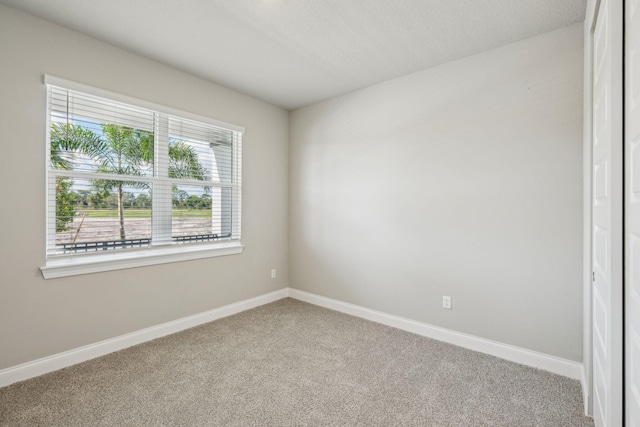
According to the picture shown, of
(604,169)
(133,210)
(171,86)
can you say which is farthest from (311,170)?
(604,169)

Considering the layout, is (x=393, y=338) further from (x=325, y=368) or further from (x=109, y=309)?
(x=109, y=309)

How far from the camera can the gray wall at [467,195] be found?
2217 millimetres

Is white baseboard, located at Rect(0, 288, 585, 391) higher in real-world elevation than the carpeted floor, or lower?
higher

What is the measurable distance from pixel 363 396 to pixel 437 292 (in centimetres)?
128

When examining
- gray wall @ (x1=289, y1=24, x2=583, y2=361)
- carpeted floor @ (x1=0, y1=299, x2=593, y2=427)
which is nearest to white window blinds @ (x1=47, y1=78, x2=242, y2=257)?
carpeted floor @ (x1=0, y1=299, x2=593, y2=427)

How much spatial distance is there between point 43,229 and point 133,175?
0.75m

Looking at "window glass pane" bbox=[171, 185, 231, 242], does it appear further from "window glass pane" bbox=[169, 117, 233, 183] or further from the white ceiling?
the white ceiling

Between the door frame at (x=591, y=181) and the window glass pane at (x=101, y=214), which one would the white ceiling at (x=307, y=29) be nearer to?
the door frame at (x=591, y=181)

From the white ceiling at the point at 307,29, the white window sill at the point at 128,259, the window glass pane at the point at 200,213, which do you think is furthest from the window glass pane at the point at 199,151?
the white window sill at the point at 128,259

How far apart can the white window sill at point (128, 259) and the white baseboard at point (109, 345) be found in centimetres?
59

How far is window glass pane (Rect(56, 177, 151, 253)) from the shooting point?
2.32 metres

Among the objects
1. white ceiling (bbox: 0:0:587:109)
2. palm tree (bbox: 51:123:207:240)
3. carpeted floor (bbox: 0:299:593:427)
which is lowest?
carpeted floor (bbox: 0:299:593:427)

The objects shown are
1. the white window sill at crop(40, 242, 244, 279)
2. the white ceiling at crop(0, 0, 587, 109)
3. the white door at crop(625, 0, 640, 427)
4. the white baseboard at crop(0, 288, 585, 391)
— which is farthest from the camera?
the white window sill at crop(40, 242, 244, 279)

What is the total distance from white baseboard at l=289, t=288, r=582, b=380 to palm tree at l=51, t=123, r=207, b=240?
2.30 m
